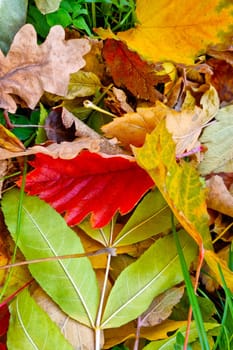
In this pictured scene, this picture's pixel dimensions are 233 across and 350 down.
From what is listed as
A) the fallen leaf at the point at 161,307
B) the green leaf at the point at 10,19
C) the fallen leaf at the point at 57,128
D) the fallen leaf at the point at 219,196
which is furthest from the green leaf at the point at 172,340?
the green leaf at the point at 10,19

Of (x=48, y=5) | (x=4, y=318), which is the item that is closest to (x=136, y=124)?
(x=48, y=5)

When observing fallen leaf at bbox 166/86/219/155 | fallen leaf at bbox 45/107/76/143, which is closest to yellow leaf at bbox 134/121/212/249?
fallen leaf at bbox 166/86/219/155

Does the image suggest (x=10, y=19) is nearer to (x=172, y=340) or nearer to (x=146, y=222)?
Answer: (x=146, y=222)

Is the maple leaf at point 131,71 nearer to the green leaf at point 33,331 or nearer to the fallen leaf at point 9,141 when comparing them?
the fallen leaf at point 9,141

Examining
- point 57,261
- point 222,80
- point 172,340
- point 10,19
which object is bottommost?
point 172,340

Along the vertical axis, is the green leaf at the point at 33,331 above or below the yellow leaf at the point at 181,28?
below

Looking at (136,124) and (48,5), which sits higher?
(48,5)

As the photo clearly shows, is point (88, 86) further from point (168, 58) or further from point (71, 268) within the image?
point (71, 268)

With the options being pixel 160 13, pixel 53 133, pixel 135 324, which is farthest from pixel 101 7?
pixel 135 324
